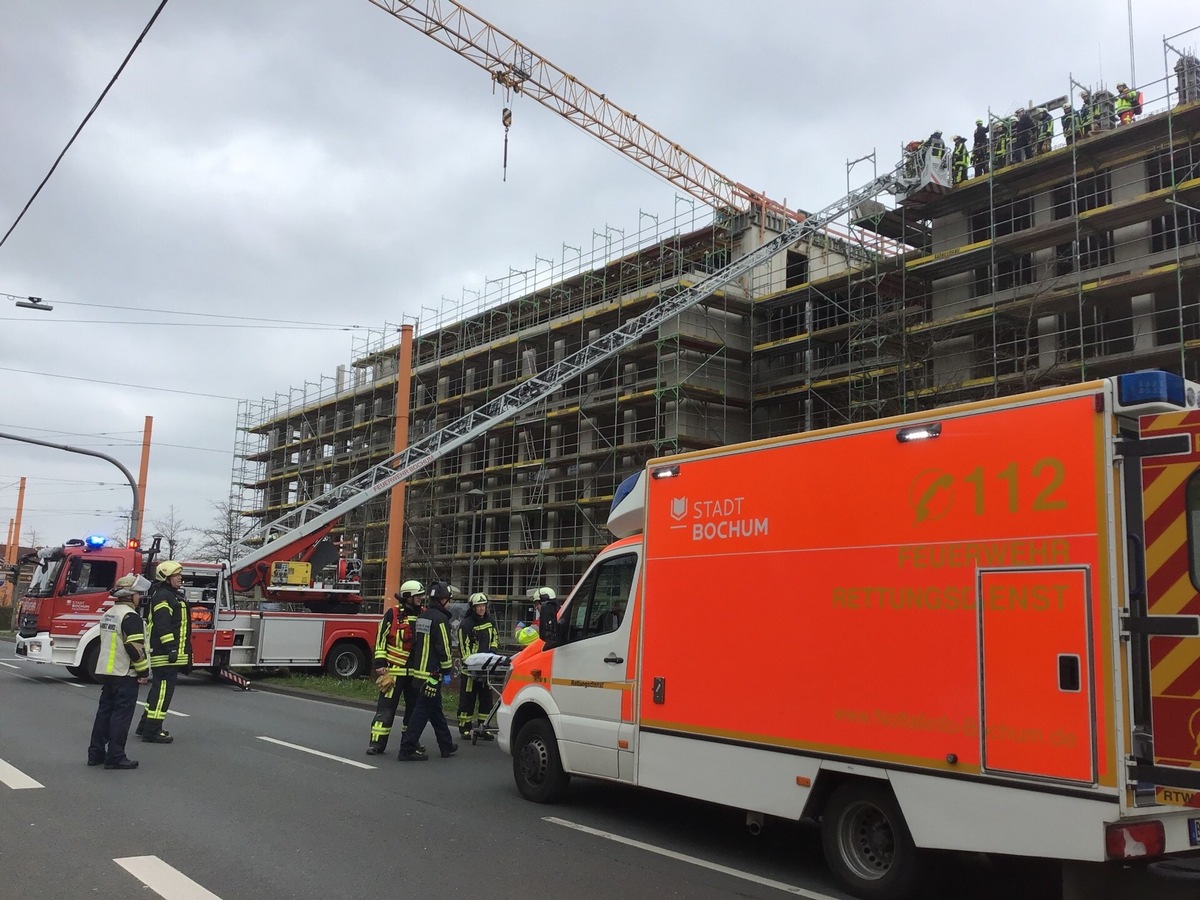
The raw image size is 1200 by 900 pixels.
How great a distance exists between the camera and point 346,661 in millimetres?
20969

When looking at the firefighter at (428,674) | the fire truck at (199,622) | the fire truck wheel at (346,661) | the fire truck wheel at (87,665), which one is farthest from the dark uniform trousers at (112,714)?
the fire truck wheel at (346,661)

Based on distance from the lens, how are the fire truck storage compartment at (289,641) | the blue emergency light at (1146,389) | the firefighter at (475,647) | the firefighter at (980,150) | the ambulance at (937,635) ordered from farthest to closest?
the firefighter at (980,150) < the fire truck storage compartment at (289,641) < the firefighter at (475,647) < the blue emergency light at (1146,389) < the ambulance at (937,635)

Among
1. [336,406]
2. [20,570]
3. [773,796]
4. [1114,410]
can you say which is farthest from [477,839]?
[336,406]

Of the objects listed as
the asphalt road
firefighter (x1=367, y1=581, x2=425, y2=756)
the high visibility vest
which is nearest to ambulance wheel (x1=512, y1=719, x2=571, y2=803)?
the asphalt road

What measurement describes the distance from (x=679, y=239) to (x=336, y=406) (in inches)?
899

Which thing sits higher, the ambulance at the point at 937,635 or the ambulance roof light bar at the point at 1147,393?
the ambulance roof light bar at the point at 1147,393

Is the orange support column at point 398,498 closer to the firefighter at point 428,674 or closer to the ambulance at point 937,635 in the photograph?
the firefighter at point 428,674

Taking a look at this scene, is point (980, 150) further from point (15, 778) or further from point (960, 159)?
point (15, 778)

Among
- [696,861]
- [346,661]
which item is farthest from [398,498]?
[696,861]

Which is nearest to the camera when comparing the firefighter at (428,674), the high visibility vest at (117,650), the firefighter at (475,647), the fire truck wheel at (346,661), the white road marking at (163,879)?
the white road marking at (163,879)

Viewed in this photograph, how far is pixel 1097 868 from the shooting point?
4.97 metres

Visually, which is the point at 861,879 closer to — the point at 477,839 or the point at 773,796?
the point at 773,796

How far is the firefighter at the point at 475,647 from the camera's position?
1215cm

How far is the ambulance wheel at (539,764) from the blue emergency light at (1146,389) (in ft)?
17.5
